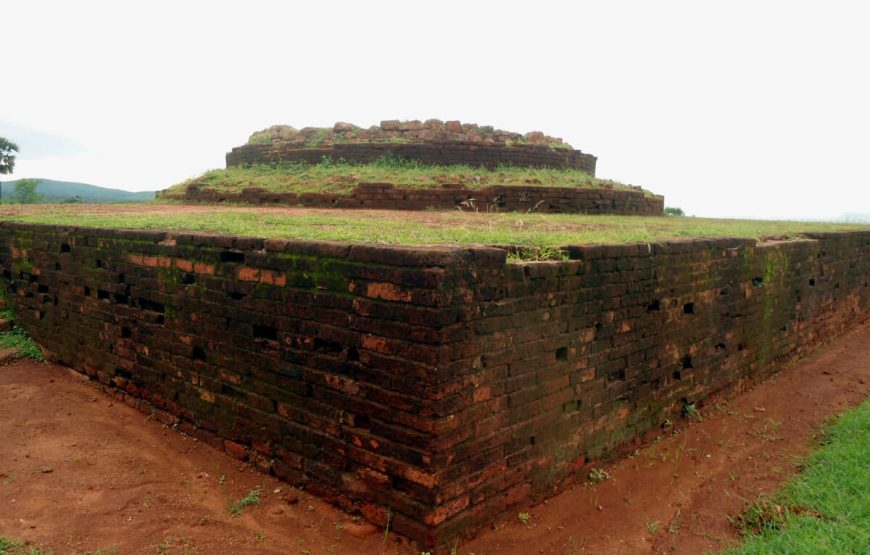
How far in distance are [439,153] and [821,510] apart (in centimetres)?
1029

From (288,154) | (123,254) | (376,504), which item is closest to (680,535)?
(376,504)

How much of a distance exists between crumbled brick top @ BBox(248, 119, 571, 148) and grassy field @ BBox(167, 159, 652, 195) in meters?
0.85

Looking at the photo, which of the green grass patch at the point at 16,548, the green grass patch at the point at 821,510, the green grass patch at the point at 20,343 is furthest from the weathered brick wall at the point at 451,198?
the green grass patch at the point at 16,548

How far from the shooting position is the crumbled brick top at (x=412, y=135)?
539 inches

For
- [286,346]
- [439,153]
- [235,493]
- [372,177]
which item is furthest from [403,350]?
[439,153]

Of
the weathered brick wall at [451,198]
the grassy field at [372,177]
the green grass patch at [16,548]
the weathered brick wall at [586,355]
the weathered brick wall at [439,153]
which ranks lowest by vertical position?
the green grass patch at [16,548]

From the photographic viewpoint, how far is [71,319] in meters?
5.96

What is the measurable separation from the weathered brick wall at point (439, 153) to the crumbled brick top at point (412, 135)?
210mm

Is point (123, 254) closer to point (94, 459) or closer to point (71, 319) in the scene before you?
point (71, 319)

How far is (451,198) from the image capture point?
11.2 meters

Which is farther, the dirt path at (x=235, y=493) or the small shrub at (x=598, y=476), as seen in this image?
the small shrub at (x=598, y=476)

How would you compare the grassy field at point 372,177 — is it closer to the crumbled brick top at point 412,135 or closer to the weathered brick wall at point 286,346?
the crumbled brick top at point 412,135

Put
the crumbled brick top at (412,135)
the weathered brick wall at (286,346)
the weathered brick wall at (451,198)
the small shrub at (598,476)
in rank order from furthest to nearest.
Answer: the crumbled brick top at (412,135) < the weathered brick wall at (451,198) < the small shrub at (598,476) < the weathered brick wall at (286,346)

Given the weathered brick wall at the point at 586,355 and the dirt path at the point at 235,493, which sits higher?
the weathered brick wall at the point at 586,355
